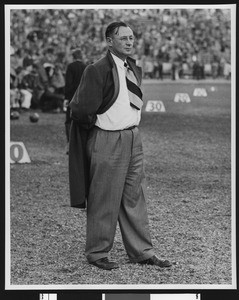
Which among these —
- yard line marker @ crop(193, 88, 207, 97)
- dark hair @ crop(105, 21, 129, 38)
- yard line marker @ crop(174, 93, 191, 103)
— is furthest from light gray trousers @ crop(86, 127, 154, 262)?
yard line marker @ crop(193, 88, 207, 97)

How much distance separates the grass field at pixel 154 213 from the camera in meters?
5.35

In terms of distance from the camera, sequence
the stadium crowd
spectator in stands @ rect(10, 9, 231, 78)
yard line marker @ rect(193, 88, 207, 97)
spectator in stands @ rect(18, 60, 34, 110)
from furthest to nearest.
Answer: yard line marker @ rect(193, 88, 207, 97)
spectator in stands @ rect(10, 9, 231, 78)
the stadium crowd
spectator in stands @ rect(18, 60, 34, 110)

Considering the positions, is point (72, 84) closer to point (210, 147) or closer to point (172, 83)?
point (210, 147)

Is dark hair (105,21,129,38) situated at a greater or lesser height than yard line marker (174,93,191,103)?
greater

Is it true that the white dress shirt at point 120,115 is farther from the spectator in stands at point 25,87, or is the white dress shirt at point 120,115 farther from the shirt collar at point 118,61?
the spectator in stands at point 25,87

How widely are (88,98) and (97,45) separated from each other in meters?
11.2

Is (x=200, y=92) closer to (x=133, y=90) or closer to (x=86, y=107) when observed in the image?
(x=133, y=90)

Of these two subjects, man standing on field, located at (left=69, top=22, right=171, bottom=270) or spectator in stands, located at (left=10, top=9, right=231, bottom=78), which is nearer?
man standing on field, located at (left=69, top=22, right=171, bottom=270)

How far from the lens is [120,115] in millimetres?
5109

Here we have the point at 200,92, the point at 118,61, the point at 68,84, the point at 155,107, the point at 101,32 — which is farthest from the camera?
the point at 101,32

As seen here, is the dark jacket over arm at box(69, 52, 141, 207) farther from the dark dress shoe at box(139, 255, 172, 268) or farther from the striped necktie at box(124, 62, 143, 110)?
the dark dress shoe at box(139, 255, 172, 268)

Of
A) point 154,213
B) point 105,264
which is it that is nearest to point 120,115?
point 105,264

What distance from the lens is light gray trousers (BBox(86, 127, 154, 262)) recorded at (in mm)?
5148

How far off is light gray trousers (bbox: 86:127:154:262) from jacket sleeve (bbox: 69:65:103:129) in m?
0.13
